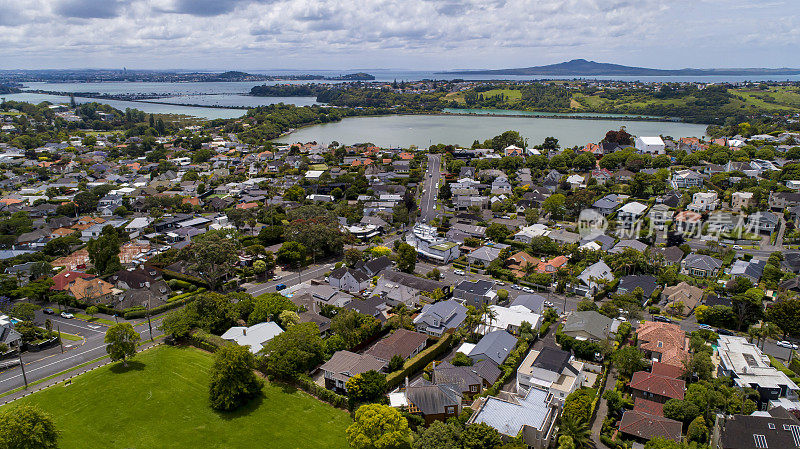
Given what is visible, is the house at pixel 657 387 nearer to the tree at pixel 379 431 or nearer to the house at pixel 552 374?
the house at pixel 552 374

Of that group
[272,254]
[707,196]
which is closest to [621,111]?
→ [707,196]

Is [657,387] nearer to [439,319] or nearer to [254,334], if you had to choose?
[439,319]

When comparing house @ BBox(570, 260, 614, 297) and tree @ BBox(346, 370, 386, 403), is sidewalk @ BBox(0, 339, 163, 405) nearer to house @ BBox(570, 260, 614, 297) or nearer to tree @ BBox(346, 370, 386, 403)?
tree @ BBox(346, 370, 386, 403)

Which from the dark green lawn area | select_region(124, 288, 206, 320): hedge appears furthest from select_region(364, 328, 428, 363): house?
select_region(124, 288, 206, 320): hedge

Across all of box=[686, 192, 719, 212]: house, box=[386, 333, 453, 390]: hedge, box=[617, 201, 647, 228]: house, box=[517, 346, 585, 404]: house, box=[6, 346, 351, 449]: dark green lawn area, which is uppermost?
box=[686, 192, 719, 212]: house

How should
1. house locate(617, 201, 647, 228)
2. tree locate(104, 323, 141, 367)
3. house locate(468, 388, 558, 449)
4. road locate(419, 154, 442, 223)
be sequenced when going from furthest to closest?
1. road locate(419, 154, 442, 223)
2. house locate(617, 201, 647, 228)
3. tree locate(104, 323, 141, 367)
4. house locate(468, 388, 558, 449)

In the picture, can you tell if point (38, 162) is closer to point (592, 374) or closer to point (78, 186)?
point (78, 186)
